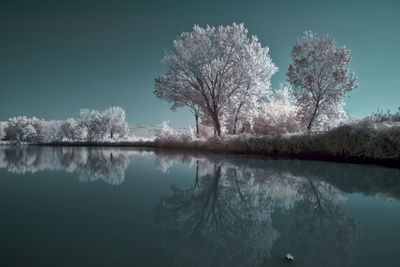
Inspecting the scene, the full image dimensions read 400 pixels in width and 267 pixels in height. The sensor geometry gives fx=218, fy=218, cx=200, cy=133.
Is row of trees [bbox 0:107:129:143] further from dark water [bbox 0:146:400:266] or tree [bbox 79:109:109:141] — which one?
dark water [bbox 0:146:400:266]

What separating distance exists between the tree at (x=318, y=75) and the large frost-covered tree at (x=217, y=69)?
90.3 inches

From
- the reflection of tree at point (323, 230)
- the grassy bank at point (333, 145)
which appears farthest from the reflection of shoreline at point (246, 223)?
the grassy bank at point (333, 145)

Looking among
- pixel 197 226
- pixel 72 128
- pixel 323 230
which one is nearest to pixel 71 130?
Answer: pixel 72 128

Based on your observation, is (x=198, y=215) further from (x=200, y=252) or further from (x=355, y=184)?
(x=355, y=184)

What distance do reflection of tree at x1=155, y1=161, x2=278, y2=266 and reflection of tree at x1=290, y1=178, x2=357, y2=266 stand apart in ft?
0.66

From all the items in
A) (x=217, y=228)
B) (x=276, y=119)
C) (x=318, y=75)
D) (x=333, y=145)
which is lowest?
(x=217, y=228)

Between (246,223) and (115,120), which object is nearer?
(246,223)

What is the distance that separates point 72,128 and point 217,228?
41.9 meters

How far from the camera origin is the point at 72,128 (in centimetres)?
3728

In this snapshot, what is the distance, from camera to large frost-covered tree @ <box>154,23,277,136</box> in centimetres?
1303

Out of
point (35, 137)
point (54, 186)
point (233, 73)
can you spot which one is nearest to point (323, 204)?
point (54, 186)

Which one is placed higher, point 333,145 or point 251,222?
point 333,145

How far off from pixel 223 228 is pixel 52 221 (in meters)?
1.30

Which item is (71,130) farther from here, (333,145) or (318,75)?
(333,145)
